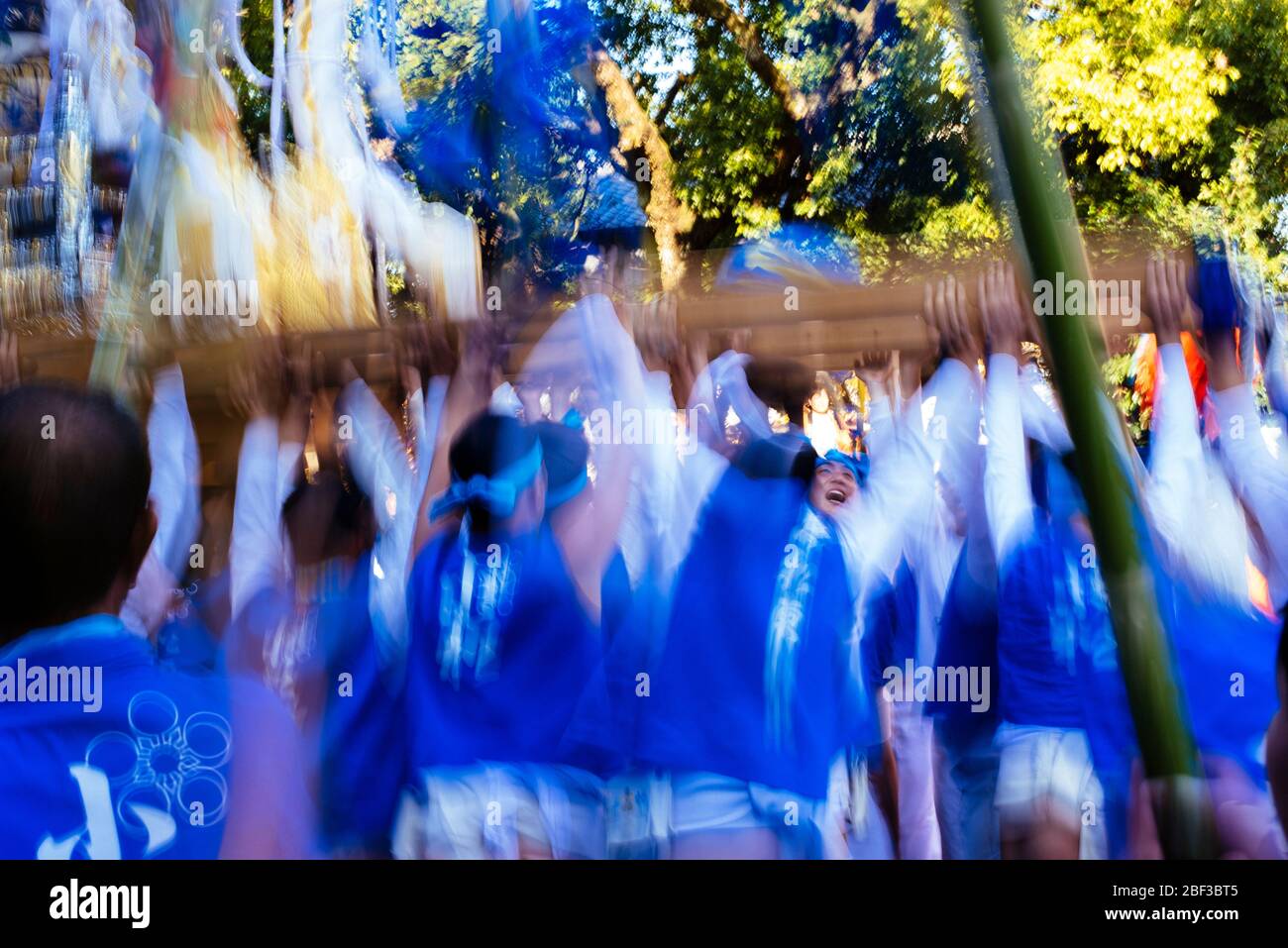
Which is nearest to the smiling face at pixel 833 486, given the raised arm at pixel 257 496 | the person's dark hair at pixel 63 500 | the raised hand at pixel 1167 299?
the raised hand at pixel 1167 299

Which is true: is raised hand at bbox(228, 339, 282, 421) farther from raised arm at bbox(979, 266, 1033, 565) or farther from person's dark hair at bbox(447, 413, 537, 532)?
raised arm at bbox(979, 266, 1033, 565)

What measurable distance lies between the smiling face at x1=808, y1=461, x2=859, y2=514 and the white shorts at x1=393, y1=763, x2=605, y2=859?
0.75 m

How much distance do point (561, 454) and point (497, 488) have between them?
156 millimetres

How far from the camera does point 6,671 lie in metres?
2.30

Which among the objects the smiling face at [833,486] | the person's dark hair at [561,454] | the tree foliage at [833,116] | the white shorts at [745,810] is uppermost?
the tree foliage at [833,116]

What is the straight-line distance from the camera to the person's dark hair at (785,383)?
88.0 inches

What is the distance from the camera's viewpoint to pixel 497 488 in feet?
7.49

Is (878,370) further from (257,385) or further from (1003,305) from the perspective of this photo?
(257,385)

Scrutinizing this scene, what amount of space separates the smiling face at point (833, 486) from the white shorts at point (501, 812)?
747 mm

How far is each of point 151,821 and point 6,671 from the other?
1.49ft

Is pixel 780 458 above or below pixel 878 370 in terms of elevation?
below

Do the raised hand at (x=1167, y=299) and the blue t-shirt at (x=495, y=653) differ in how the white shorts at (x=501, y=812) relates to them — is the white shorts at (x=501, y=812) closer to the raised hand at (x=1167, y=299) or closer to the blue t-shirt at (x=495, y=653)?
the blue t-shirt at (x=495, y=653)

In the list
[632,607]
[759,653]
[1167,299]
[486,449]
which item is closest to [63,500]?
[486,449]
